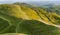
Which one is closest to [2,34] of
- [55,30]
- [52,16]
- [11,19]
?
[11,19]

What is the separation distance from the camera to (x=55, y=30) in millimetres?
2750

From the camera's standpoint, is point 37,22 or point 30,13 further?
point 30,13

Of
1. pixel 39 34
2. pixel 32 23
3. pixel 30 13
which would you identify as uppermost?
pixel 30 13

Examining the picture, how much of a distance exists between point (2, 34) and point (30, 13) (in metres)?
0.59

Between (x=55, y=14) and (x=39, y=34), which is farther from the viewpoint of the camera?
(x=55, y=14)

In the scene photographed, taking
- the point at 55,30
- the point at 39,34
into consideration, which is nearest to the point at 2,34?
the point at 39,34

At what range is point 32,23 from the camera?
2.82 metres

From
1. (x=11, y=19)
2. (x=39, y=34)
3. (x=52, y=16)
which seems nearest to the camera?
(x=39, y=34)

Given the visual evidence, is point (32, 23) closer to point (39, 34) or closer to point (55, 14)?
point (39, 34)

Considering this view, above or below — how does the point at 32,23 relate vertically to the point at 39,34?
above

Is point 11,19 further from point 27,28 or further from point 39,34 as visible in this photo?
point 39,34

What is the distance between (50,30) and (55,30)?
0.23 ft

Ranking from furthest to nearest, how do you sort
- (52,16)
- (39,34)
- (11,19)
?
(52,16) < (11,19) < (39,34)

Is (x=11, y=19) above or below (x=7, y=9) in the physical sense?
below
